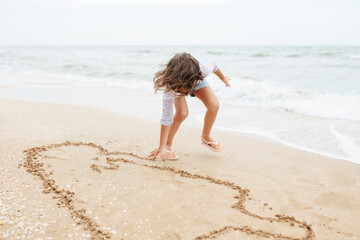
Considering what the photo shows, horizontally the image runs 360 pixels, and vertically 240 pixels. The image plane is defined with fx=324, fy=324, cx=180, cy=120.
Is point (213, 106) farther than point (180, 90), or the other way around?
point (213, 106)

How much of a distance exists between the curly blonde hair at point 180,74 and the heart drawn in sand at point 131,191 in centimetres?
85

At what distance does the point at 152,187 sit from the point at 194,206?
49 centimetres

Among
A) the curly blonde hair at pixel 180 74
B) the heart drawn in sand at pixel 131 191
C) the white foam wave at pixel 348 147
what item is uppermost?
the curly blonde hair at pixel 180 74

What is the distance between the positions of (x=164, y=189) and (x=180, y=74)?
1122 millimetres

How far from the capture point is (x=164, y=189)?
2846mm

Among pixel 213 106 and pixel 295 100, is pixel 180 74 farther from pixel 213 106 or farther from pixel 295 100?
pixel 295 100

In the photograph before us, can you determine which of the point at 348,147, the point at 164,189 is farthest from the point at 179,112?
the point at 348,147

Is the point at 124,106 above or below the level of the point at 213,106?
below

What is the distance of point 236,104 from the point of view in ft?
23.8

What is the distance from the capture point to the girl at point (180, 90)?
10.6 feet

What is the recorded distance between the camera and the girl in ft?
10.6

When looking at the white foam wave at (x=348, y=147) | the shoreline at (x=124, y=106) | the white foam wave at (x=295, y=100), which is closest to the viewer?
the white foam wave at (x=348, y=147)

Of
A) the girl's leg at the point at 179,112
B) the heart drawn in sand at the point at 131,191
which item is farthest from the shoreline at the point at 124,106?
the heart drawn in sand at the point at 131,191

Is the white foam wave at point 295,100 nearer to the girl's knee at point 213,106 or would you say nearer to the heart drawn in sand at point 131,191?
the girl's knee at point 213,106
